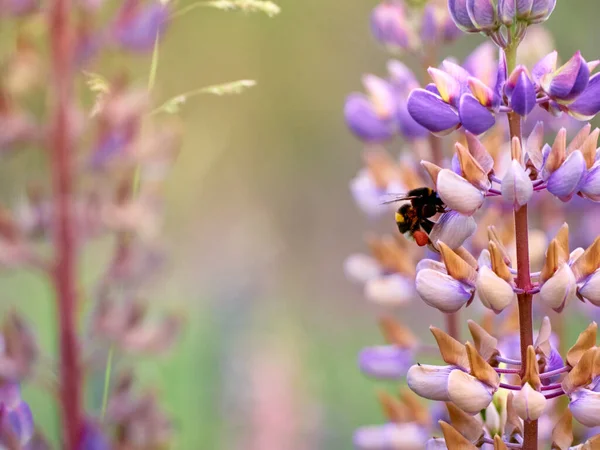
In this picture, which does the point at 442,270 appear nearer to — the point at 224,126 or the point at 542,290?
the point at 542,290

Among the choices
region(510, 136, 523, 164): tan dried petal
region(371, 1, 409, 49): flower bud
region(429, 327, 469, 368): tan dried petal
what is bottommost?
region(429, 327, 469, 368): tan dried petal

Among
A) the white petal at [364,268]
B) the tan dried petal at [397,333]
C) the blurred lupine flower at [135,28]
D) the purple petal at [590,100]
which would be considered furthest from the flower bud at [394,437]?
the blurred lupine flower at [135,28]

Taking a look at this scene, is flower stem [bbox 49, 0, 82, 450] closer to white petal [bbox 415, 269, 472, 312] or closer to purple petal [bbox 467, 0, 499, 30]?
white petal [bbox 415, 269, 472, 312]

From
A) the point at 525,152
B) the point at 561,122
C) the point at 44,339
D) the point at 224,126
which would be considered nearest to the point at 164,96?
the point at 224,126

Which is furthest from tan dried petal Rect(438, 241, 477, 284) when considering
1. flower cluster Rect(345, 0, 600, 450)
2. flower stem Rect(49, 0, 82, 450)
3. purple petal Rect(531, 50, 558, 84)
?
flower stem Rect(49, 0, 82, 450)

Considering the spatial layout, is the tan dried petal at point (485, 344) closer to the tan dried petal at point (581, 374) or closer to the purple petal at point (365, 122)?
the tan dried petal at point (581, 374)
